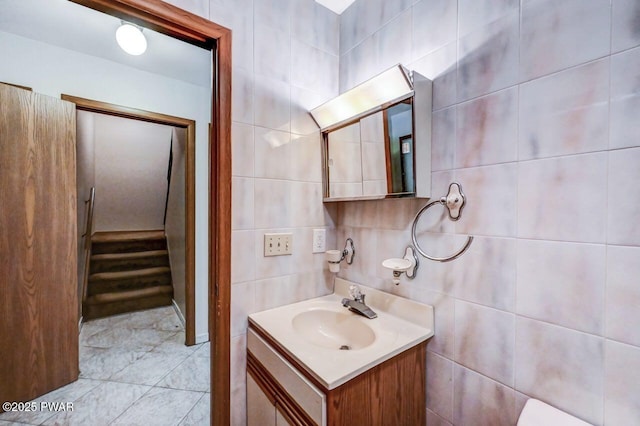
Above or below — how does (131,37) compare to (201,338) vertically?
above

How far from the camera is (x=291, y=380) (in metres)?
0.87

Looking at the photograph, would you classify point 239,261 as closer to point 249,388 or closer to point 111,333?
point 249,388

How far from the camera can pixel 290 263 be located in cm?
129

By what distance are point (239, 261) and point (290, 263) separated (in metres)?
0.25

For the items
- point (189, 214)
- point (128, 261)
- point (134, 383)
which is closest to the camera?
point (134, 383)

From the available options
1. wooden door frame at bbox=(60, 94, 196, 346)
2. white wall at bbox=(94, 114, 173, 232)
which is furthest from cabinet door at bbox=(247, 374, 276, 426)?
white wall at bbox=(94, 114, 173, 232)

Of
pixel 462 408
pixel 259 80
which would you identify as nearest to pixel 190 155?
pixel 259 80

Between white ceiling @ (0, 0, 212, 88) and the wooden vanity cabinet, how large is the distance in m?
1.91

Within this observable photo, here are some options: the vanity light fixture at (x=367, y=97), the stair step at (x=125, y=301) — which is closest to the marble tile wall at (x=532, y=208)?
the vanity light fixture at (x=367, y=97)

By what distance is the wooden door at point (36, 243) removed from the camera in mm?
1544

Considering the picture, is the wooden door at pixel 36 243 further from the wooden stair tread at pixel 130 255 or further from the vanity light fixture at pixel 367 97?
A: the wooden stair tread at pixel 130 255

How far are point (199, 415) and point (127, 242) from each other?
9.34ft

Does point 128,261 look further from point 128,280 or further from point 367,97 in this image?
point 367,97

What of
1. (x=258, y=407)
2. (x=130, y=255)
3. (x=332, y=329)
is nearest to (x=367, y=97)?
(x=332, y=329)
